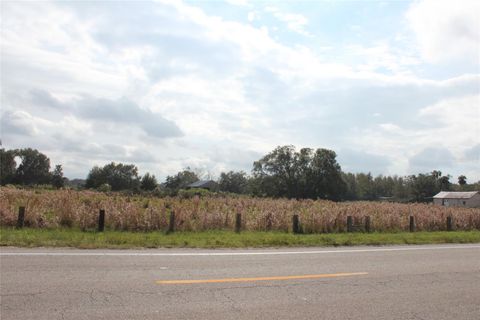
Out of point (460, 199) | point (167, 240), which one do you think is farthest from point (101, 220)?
point (460, 199)

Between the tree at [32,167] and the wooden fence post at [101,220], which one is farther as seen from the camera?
the tree at [32,167]

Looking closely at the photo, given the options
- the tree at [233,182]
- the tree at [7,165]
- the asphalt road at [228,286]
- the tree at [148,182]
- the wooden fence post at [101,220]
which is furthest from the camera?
the tree at [233,182]

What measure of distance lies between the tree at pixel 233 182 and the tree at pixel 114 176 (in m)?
35.3

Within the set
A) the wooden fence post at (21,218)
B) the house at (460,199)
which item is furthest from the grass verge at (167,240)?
the house at (460,199)

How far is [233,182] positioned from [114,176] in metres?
47.5

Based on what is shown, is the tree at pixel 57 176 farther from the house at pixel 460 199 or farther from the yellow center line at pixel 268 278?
the yellow center line at pixel 268 278

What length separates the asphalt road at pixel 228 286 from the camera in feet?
20.9

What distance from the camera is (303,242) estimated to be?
16.3 meters

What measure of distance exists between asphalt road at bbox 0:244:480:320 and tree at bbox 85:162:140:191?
10523 centimetres

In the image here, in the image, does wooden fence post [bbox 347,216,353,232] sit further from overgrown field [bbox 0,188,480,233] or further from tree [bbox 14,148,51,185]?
tree [bbox 14,148,51,185]

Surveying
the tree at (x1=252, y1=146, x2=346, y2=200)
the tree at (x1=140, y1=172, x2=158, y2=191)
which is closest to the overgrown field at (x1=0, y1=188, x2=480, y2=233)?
the tree at (x1=140, y1=172, x2=158, y2=191)

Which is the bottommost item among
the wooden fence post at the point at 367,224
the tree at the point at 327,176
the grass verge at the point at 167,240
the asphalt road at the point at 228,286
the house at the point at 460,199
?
the asphalt road at the point at 228,286

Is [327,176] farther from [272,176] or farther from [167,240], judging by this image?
[167,240]

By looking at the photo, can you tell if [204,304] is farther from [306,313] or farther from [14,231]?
[14,231]
